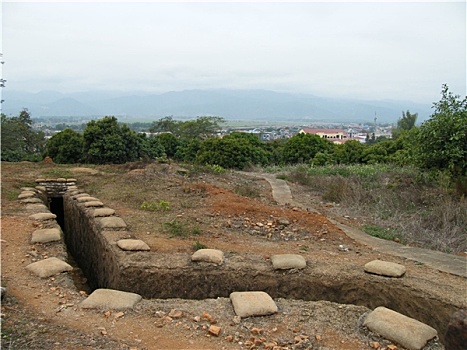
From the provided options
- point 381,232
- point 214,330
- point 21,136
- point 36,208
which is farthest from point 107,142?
point 21,136

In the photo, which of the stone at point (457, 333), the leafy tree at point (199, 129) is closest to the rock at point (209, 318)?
the stone at point (457, 333)

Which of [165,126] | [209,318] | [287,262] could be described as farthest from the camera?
[165,126]

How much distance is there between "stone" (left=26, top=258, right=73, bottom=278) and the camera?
3.38 metres

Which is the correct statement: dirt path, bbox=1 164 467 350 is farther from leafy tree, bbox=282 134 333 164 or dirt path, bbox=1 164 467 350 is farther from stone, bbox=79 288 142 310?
leafy tree, bbox=282 134 333 164

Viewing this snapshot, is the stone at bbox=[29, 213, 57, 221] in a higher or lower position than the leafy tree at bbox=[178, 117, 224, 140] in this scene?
lower

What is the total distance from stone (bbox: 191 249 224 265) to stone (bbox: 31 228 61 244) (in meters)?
1.67

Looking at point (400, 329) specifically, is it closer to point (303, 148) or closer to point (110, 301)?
point (110, 301)

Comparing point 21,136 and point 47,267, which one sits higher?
point 21,136

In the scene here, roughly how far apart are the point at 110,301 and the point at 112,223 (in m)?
2.16

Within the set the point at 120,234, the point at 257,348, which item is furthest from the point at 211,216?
the point at 257,348

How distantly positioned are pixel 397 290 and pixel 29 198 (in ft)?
19.3

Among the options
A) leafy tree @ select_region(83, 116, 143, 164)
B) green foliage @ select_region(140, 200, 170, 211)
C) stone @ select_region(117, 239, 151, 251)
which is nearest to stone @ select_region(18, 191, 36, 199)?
green foliage @ select_region(140, 200, 170, 211)

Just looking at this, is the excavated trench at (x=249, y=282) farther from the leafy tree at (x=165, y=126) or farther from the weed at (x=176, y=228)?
the leafy tree at (x=165, y=126)

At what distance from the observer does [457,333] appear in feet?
6.54
